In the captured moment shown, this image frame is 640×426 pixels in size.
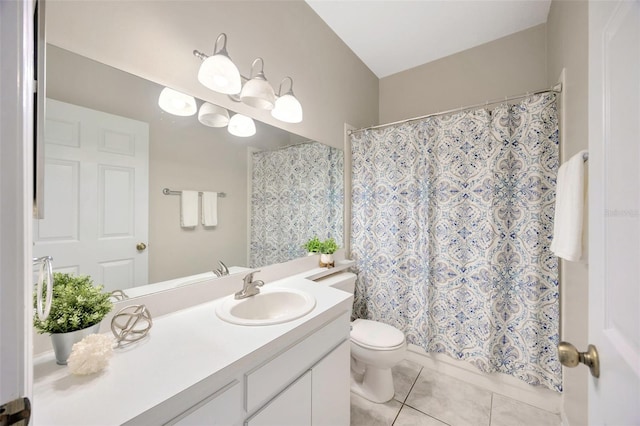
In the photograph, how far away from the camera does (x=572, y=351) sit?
0.56m

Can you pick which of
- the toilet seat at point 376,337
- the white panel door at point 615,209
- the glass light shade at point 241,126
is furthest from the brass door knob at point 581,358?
the glass light shade at point 241,126

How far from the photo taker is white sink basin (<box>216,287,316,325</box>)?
1147 mm

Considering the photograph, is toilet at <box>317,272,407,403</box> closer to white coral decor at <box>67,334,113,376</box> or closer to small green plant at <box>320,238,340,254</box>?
small green plant at <box>320,238,340,254</box>

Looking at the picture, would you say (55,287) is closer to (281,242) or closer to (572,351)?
(281,242)

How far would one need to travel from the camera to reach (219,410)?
710mm

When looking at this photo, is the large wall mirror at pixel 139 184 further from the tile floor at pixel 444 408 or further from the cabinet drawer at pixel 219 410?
the tile floor at pixel 444 408

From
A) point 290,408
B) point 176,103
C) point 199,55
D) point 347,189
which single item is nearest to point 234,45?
point 199,55

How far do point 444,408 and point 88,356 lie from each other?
1867 millimetres

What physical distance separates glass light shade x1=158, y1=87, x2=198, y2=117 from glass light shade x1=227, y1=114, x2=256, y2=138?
0.67ft

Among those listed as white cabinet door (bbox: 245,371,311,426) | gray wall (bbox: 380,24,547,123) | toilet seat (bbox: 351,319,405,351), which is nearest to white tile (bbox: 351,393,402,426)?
toilet seat (bbox: 351,319,405,351)

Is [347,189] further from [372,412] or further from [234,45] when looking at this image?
[372,412]

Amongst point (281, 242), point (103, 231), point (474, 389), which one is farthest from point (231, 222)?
point (474, 389)

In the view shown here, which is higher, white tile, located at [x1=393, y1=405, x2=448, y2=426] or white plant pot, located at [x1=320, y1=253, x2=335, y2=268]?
white plant pot, located at [x1=320, y1=253, x2=335, y2=268]

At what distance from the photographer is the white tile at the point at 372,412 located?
4.77 feet
